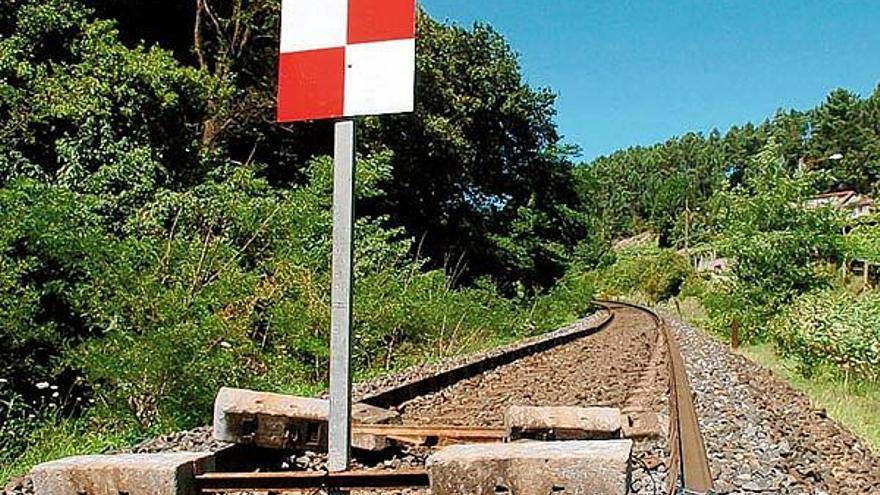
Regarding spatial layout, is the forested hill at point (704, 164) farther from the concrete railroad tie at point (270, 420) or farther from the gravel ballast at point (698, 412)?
the concrete railroad tie at point (270, 420)

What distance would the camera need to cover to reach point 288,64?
206 centimetres

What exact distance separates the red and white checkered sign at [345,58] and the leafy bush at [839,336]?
8.03 m

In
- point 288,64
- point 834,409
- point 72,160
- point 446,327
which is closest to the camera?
point 288,64

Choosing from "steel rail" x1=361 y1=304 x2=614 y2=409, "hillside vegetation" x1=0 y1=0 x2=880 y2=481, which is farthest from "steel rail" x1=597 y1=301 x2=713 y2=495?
"hillside vegetation" x1=0 y1=0 x2=880 y2=481

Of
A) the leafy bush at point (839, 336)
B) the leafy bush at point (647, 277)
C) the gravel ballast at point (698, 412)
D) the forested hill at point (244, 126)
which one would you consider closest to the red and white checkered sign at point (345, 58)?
the gravel ballast at point (698, 412)

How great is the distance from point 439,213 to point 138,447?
21.3 metres

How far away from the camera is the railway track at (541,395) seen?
1944mm

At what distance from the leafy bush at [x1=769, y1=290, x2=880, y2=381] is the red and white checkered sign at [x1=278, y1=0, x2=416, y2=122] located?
8029 millimetres

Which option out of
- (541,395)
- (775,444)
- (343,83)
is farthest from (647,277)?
(343,83)

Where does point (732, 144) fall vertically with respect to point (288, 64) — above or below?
above

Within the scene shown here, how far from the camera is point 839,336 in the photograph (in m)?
9.29

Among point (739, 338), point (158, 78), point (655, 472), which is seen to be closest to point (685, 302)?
point (739, 338)

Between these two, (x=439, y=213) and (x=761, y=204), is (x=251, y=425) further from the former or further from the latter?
(x=439, y=213)

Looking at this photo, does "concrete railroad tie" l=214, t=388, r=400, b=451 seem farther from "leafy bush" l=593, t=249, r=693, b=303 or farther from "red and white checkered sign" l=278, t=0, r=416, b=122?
"leafy bush" l=593, t=249, r=693, b=303
